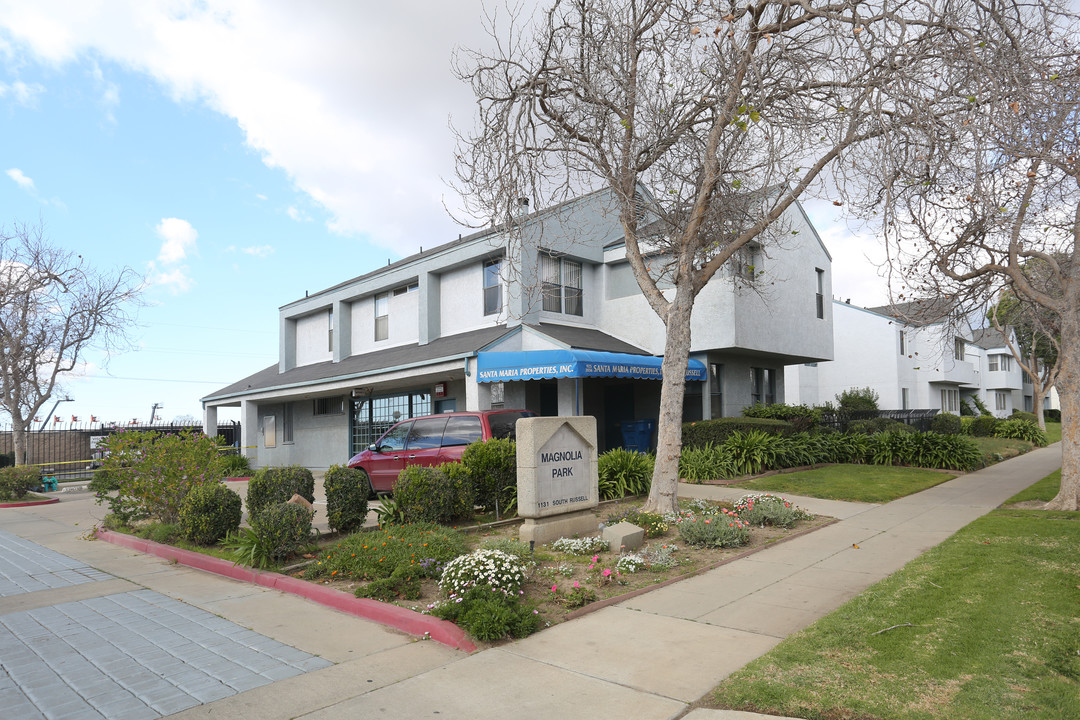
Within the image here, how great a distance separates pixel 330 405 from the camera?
87.0 feet

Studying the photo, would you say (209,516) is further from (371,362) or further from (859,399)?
(859,399)

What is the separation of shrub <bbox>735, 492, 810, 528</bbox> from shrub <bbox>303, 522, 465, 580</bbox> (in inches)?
183

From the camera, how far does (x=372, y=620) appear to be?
632 centimetres

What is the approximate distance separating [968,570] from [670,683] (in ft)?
14.5

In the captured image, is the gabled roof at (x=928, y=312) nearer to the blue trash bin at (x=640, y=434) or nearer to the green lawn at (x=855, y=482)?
the green lawn at (x=855, y=482)

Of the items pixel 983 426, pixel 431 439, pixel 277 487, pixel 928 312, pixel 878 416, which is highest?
pixel 928 312

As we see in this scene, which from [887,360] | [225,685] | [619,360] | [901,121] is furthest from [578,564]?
[887,360]

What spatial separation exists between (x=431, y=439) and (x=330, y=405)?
14.6 meters

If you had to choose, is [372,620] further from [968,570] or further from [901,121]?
[901,121]

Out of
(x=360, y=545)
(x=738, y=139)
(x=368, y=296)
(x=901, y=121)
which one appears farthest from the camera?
(x=368, y=296)

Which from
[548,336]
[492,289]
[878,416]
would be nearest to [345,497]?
[548,336]

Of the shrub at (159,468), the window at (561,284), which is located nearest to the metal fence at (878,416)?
the window at (561,284)

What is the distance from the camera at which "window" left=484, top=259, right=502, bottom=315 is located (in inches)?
798

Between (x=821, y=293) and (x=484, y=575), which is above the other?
(x=821, y=293)
